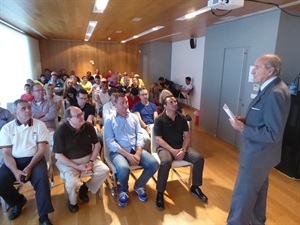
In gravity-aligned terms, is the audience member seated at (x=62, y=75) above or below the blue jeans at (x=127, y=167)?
above

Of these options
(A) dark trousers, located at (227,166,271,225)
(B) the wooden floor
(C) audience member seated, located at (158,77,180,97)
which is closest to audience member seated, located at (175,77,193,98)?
(C) audience member seated, located at (158,77,180,97)

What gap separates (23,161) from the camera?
2.38 m

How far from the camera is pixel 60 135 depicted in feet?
7.86

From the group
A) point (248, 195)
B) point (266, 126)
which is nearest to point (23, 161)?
point (248, 195)

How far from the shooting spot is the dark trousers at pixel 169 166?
8.53 ft

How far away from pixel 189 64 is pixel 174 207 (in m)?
6.56

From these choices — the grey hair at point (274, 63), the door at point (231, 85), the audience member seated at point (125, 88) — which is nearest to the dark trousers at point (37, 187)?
the grey hair at point (274, 63)

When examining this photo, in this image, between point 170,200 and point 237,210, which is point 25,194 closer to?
point 170,200

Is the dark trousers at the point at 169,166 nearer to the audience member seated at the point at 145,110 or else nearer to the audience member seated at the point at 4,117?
the audience member seated at the point at 145,110

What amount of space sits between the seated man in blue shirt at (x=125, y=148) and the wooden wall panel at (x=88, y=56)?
8439mm

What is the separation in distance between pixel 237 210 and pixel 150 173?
3.39ft

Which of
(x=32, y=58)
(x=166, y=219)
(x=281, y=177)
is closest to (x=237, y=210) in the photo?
(x=166, y=219)

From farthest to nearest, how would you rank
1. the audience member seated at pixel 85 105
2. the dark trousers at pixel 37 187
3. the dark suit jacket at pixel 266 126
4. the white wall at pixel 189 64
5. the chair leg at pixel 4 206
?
the white wall at pixel 189 64 → the audience member seated at pixel 85 105 → the chair leg at pixel 4 206 → the dark trousers at pixel 37 187 → the dark suit jacket at pixel 266 126

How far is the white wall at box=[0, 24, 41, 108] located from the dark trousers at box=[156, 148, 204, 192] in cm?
335
